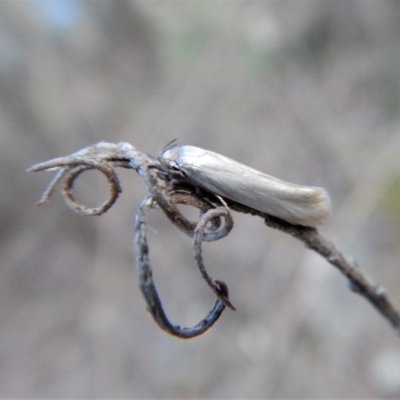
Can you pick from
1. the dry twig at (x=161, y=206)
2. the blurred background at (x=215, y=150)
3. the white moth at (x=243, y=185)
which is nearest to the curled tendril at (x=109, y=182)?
the dry twig at (x=161, y=206)

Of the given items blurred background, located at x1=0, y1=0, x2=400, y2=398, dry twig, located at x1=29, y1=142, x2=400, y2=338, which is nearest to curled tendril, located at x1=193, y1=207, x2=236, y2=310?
dry twig, located at x1=29, y1=142, x2=400, y2=338

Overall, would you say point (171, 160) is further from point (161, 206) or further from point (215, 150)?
point (215, 150)

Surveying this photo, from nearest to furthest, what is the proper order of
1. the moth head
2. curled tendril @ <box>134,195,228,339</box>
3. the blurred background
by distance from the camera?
curled tendril @ <box>134,195,228,339</box>
the moth head
the blurred background

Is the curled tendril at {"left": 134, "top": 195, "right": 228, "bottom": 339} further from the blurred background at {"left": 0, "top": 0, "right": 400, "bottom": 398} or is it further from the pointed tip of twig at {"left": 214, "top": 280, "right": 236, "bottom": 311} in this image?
the blurred background at {"left": 0, "top": 0, "right": 400, "bottom": 398}

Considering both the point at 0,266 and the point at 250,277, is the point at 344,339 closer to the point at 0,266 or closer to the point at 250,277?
the point at 250,277

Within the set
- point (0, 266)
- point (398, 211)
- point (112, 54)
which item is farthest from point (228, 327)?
point (112, 54)
